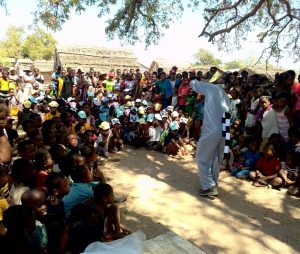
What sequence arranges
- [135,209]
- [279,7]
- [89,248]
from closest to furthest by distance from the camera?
[89,248] < [135,209] < [279,7]

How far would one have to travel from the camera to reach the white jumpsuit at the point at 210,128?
14.9 ft

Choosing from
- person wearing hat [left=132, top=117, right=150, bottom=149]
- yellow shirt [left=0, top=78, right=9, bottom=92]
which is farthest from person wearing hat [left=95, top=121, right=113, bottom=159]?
yellow shirt [left=0, top=78, right=9, bottom=92]

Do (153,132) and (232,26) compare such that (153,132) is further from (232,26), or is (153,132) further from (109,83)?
(109,83)

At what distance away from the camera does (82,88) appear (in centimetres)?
1155

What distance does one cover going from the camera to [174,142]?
6773 millimetres

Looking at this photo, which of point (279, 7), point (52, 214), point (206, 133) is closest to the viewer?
point (52, 214)

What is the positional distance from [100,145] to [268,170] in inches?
130

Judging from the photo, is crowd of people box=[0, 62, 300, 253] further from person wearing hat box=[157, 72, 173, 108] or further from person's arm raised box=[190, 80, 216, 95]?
person's arm raised box=[190, 80, 216, 95]

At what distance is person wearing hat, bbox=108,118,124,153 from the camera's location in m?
6.91

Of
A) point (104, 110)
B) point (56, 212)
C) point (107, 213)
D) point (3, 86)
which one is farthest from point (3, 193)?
point (3, 86)

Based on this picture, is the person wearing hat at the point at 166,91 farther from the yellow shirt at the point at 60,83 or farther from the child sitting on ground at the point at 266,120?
the yellow shirt at the point at 60,83

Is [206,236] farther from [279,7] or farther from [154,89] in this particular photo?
[279,7]

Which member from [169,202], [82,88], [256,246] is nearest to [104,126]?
[169,202]

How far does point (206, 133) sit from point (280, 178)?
1559mm
